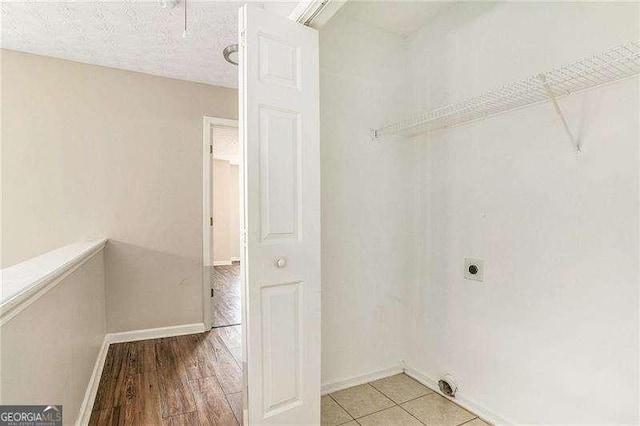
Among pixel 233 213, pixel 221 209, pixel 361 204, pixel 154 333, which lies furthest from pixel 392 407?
pixel 233 213

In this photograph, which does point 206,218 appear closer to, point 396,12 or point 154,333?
point 154,333

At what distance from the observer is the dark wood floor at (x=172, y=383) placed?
190cm

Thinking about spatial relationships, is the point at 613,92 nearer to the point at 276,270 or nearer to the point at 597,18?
the point at 597,18

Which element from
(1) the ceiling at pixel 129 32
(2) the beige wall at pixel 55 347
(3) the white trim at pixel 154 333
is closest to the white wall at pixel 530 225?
(1) the ceiling at pixel 129 32

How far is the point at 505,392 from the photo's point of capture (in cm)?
175

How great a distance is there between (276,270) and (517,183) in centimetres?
134

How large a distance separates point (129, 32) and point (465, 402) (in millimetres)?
3366

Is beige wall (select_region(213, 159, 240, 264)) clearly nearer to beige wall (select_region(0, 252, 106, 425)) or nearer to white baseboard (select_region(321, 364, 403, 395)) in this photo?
beige wall (select_region(0, 252, 106, 425))

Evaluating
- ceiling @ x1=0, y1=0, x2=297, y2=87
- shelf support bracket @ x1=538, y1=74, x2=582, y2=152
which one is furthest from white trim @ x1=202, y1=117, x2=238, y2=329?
shelf support bracket @ x1=538, y1=74, x2=582, y2=152

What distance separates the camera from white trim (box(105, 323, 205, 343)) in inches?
117

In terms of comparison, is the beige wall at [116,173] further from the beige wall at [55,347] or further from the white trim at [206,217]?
the beige wall at [55,347]

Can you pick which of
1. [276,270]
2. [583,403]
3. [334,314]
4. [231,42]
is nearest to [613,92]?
[583,403]

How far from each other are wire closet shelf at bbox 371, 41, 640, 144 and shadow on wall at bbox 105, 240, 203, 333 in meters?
2.52

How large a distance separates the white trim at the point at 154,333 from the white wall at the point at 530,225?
7.11 feet
